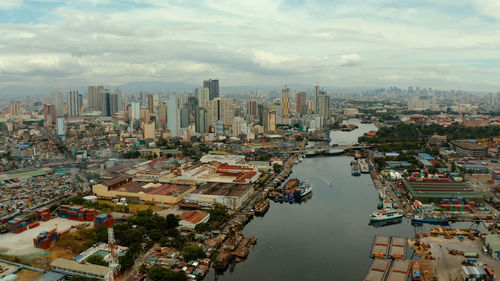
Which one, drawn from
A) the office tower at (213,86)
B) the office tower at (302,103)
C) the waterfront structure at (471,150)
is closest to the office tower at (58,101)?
the office tower at (213,86)

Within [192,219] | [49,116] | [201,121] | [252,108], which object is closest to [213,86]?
[252,108]

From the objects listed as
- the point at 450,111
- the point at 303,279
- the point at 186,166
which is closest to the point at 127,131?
the point at 186,166

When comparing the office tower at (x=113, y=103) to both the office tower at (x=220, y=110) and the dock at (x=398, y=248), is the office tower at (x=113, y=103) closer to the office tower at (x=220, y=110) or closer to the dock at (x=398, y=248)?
the office tower at (x=220, y=110)

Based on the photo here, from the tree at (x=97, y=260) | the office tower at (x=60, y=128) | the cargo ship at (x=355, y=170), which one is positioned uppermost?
the office tower at (x=60, y=128)

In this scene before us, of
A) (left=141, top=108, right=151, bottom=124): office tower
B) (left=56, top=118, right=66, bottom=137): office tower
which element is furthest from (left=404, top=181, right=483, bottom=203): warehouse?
(left=56, top=118, right=66, bottom=137): office tower

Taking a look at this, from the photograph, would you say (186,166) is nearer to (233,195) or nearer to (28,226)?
(233,195)

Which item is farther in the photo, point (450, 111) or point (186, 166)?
point (450, 111)

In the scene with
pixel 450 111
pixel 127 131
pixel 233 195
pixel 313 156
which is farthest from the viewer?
pixel 450 111
